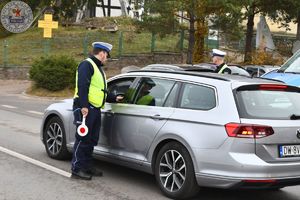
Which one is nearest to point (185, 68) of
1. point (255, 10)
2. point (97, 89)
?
point (97, 89)

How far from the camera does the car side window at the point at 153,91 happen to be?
23.3 feet

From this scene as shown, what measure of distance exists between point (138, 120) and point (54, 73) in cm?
1601

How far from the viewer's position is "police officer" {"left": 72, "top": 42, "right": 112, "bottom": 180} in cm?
734

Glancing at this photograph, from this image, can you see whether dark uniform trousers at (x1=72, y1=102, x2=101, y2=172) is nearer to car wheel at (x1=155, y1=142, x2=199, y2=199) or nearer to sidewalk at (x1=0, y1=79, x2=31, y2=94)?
car wheel at (x1=155, y1=142, x2=199, y2=199)

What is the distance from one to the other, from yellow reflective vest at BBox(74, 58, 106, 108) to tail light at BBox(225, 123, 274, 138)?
79.5 inches

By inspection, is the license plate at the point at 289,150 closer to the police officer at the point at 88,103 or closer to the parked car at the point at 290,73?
the police officer at the point at 88,103

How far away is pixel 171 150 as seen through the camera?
21.8 feet

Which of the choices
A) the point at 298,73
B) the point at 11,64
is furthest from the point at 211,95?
the point at 11,64

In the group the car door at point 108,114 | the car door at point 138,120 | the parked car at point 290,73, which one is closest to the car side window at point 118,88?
the car door at point 108,114

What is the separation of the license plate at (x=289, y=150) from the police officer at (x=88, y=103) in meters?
2.45

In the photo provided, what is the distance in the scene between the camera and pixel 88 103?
24.1ft

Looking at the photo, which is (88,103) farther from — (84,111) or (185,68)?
(185,68)

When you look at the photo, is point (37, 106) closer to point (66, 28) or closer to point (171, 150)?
point (171, 150)

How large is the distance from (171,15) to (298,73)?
1758 centimetres
